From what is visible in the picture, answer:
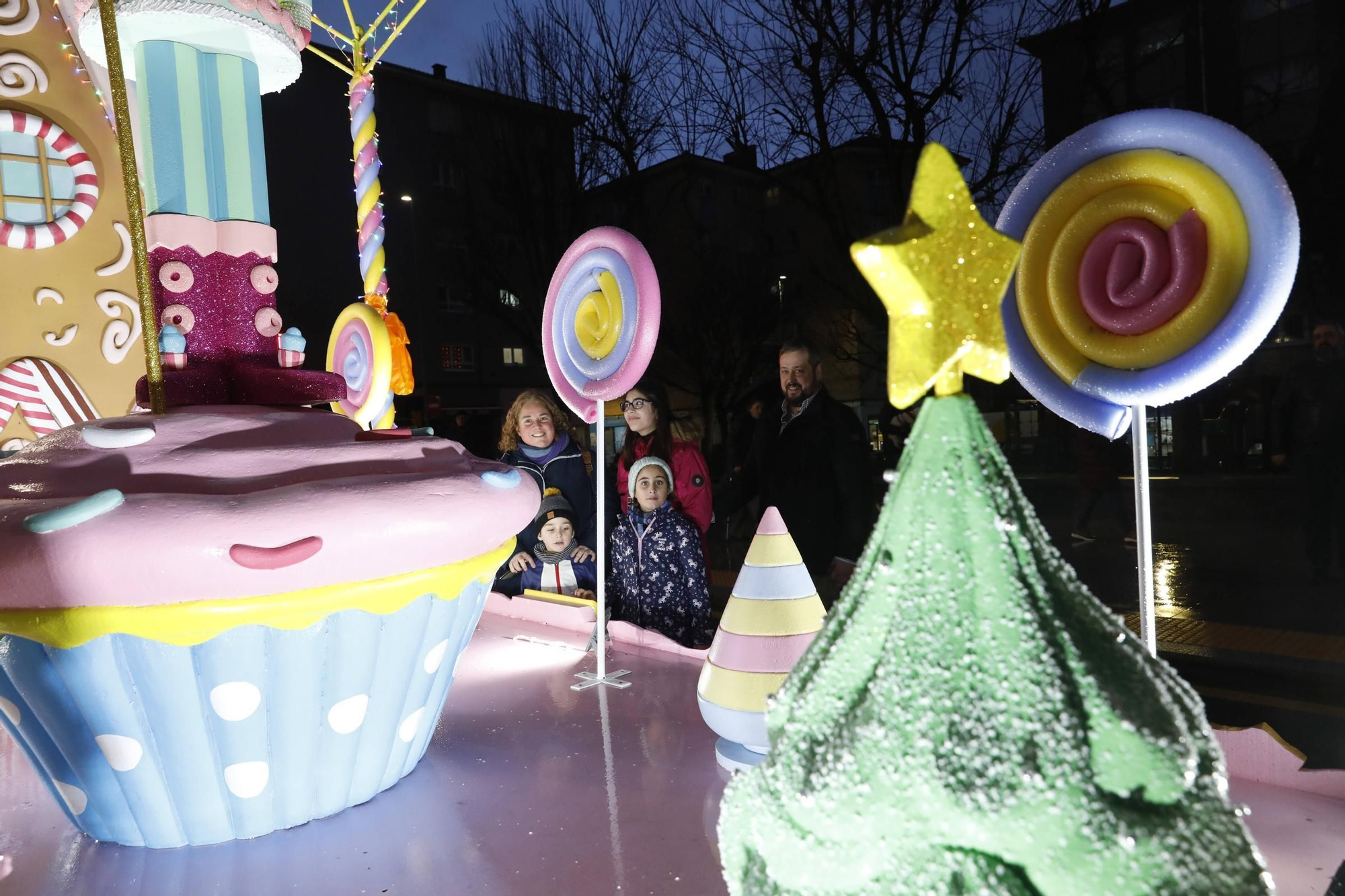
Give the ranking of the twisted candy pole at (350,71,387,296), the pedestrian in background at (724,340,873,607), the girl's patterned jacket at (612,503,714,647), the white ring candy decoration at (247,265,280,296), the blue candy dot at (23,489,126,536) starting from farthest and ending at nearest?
the pedestrian in background at (724,340,873,607) → the girl's patterned jacket at (612,503,714,647) → the twisted candy pole at (350,71,387,296) → the white ring candy decoration at (247,265,280,296) → the blue candy dot at (23,489,126,536)

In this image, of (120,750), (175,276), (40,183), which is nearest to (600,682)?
(120,750)

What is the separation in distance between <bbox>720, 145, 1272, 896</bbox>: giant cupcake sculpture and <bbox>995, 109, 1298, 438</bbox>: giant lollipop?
0.54 m

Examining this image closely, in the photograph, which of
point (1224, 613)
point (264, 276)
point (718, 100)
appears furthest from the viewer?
point (718, 100)

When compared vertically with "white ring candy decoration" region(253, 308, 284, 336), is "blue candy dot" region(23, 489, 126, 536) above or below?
below

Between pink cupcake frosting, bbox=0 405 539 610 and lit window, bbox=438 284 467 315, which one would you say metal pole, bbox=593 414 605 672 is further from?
lit window, bbox=438 284 467 315

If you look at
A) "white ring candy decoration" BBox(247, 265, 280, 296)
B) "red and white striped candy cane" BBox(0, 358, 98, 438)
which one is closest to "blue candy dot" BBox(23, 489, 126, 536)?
"white ring candy decoration" BBox(247, 265, 280, 296)

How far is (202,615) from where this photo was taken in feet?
5.56

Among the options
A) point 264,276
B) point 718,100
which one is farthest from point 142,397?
point 718,100

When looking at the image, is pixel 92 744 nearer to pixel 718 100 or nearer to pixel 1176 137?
pixel 1176 137

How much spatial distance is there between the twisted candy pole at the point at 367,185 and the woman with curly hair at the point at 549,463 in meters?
0.94

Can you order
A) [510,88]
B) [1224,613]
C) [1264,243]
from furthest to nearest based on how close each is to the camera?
[510,88] → [1224,613] → [1264,243]

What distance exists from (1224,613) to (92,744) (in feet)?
20.0

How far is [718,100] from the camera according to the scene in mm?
8922

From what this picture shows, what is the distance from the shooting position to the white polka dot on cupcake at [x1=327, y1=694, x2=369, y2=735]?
77.7 inches
